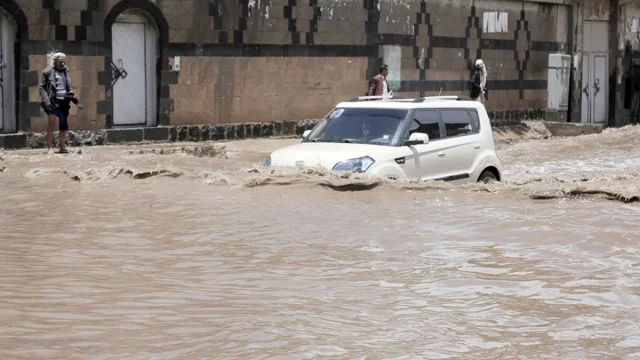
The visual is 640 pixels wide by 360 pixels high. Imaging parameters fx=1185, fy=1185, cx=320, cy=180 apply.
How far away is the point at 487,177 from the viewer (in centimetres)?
1465

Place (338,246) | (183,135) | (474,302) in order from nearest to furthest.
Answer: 1. (474,302)
2. (338,246)
3. (183,135)

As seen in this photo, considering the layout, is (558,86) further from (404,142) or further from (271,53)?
(404,142)

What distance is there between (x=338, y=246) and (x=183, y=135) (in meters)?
11.7

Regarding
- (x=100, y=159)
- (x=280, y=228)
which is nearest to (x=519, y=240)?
(x=280, y=228)

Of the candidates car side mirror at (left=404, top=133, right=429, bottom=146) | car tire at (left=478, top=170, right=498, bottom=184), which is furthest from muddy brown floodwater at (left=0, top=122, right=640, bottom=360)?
car tire at (left=478, top=170, right=498, bottom=184)

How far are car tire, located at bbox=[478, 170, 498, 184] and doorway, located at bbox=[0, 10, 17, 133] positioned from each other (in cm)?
793

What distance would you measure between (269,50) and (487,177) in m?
9.14

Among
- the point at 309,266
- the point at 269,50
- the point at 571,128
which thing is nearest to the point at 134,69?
the point at 269,50

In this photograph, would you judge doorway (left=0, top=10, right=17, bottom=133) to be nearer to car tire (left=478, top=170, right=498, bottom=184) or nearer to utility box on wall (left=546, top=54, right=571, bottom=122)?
car tire (left=478, top=170, right=498, bottom=184)

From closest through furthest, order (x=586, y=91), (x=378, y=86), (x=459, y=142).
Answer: (x=459, y=142)
(x=378, y=86)
(x=586, y=91)

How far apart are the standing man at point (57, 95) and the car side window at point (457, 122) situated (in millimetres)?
6152

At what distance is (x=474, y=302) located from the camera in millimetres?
7980

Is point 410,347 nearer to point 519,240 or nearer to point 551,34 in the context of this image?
point 519,240

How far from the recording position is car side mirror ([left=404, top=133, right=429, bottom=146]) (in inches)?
523
